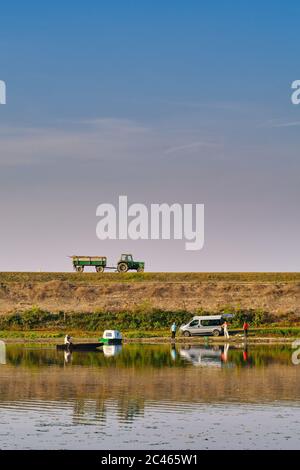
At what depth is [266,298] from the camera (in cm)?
10094

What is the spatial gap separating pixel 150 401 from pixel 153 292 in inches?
2391

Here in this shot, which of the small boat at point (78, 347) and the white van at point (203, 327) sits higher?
the white van at point (203, 327)

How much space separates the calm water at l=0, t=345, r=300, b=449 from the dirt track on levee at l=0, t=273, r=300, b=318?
33143 mm

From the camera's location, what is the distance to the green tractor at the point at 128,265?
357ft

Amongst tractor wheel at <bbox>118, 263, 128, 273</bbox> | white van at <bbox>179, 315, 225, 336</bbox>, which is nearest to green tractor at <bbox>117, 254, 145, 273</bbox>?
tractor wheel at <bbox>118, 263, 128, 273</bbox>

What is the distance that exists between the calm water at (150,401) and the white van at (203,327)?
59.2 feet

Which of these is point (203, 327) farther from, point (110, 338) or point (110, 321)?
point (110, 321)

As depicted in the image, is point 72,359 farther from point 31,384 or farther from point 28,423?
point 28,423

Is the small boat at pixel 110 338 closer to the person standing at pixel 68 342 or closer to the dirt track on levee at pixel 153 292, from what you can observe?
the person standing at pixel 68 342

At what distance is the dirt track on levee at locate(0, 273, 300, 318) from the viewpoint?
10025 cm

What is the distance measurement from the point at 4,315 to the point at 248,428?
65.1m

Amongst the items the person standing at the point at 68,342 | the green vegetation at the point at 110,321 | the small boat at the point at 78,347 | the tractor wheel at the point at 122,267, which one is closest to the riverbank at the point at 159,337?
the green vegetation at the point at 110,321

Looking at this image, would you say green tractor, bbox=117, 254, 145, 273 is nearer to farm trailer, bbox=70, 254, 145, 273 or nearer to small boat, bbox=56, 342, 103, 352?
farm trailer, bbox=70, 254, 145, 273
